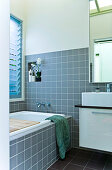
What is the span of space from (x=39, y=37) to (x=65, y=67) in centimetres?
89

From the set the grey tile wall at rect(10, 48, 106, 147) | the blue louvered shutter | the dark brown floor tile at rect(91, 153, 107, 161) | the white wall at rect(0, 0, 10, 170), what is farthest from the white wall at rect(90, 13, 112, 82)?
the white wall at rect(0, 0, 10, 170)

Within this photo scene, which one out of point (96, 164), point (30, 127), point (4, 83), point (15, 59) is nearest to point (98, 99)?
point (96, 164)

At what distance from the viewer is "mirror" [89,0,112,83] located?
2.41 m

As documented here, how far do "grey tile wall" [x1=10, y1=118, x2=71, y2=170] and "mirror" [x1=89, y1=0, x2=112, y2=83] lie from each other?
3.76 feet

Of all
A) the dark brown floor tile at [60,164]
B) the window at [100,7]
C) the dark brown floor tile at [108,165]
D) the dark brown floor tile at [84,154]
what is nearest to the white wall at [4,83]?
the dark brown floor tile at [60,164]

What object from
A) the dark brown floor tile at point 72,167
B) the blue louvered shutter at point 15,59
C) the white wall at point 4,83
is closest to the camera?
the white wall at point 4,83

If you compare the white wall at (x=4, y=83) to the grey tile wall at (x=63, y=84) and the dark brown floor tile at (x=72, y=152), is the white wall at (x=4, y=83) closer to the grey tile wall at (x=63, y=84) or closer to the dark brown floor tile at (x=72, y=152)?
the dark brown floor tile at (x=72, y=152)

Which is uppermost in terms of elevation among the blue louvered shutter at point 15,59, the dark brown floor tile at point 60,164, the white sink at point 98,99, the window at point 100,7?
the window at point 100,7

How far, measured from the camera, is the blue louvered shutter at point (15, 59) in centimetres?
292

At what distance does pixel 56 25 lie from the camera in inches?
112

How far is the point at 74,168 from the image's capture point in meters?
1.92

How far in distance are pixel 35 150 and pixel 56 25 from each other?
7.35ft

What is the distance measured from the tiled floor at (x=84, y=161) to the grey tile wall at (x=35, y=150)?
156 mm

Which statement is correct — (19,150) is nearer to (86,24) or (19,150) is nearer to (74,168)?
(74,168)
